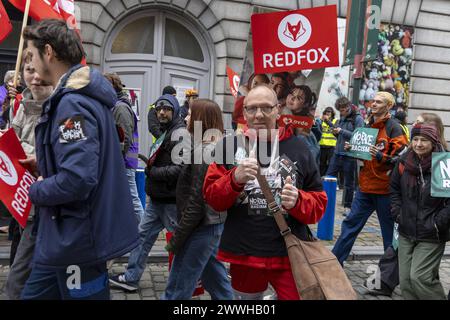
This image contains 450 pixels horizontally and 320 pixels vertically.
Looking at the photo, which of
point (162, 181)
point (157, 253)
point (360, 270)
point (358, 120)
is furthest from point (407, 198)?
point (358, 120)

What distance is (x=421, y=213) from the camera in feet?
13.1

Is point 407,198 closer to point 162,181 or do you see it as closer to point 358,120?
point 162,181

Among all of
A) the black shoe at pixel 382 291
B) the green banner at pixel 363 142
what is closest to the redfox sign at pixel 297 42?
the green banner at pixel 363 142

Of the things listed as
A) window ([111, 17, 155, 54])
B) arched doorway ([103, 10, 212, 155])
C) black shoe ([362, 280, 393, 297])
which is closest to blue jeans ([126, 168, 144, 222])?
black shoe ([362, 280, 393, 297])

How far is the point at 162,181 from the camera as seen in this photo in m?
4.29

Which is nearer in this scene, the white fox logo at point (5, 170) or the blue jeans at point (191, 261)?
the white fox logo at point (5, 170)

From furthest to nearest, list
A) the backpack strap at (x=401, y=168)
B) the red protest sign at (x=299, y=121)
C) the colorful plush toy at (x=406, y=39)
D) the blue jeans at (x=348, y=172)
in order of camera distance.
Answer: the colorful plush toy at (x=406, y=39)
the blue jeans at (x=348, y=172)
the backpack strap at (x=401, y=168)
the red protest sign at (x=299, y=121)

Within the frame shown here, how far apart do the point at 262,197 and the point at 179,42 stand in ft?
31.9

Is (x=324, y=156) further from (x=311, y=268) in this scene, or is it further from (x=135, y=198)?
(x=311, y=268)

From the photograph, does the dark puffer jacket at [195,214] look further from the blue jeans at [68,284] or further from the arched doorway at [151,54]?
the arched doorway at [151,54]

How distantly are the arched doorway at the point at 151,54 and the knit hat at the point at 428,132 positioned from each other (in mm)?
8285

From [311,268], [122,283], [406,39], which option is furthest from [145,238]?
[406,39]

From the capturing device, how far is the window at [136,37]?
37.6 feet

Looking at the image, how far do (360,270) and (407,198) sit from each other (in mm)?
1760
